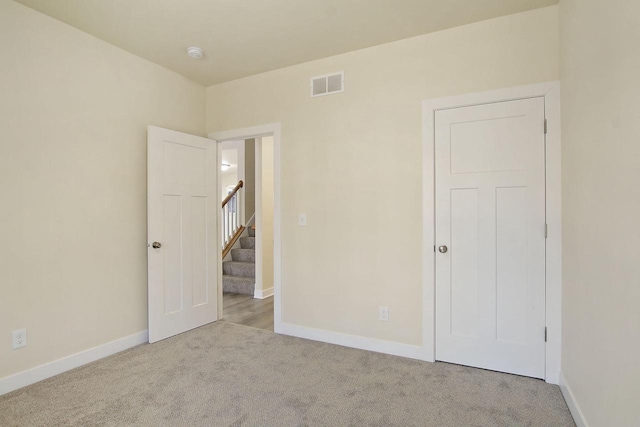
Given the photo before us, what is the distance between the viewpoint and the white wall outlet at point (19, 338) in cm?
229

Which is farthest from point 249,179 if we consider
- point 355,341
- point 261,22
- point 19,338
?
point 19,338

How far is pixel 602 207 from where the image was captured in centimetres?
153

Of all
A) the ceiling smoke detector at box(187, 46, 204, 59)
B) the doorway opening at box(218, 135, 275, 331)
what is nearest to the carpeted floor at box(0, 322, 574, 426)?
the doorway opening at box(218, 135, 275, 331)

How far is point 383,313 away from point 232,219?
4.05 metres

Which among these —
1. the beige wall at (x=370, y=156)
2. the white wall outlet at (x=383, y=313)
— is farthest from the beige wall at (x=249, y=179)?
the white wall outlet at (x=383, y=313)

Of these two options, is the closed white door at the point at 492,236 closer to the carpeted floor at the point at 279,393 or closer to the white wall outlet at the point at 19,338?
the carpeted floor at the point at 279,393

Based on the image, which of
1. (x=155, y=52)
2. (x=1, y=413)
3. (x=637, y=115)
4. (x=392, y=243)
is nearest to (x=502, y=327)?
(x=392, y=243)

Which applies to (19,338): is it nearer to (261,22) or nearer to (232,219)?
(261,22)

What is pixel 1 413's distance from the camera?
2.00 metres

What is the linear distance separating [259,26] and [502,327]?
2914 millimetres

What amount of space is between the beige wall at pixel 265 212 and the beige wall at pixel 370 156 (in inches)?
57.2

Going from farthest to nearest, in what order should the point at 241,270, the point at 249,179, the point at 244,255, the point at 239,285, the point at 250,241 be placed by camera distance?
1. the point at 249,179
2. the point at 250,241
3. the point at 244,255
4. the point at 241,270
5. the point at 239,285

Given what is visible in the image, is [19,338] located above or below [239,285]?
above

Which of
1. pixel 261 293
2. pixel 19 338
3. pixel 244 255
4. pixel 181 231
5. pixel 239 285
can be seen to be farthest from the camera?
pixel 244 255
